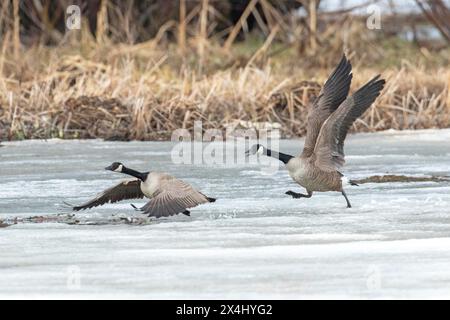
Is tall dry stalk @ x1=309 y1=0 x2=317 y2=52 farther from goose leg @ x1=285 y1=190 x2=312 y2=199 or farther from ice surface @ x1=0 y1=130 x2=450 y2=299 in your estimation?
goose leg @ x1=285 y1=190 x2=312 y2=199

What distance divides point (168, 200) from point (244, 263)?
113 centimetres

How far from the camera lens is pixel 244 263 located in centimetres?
466

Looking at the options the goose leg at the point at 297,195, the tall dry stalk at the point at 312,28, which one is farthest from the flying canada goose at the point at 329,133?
the tall dry stalk at the point at 312,28

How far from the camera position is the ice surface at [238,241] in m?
4.22

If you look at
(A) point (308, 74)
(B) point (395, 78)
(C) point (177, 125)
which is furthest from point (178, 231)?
(A) point (308, 74)

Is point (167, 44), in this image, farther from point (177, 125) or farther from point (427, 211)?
point (427, 211)

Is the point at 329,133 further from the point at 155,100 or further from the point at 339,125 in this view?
the point at 155,100

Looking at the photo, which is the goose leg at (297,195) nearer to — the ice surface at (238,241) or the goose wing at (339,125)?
the ice surface at (238,241)

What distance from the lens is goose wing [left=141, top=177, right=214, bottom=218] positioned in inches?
221

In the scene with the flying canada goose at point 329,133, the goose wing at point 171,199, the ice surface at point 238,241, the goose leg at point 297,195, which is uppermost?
the flying canada goose at point 329,133

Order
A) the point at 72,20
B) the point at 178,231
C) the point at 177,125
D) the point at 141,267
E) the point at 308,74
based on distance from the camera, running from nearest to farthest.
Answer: the point at 141,267 → the point at 178,231 → the point at 177,125 → the point at 308,74 → the point at 72,20

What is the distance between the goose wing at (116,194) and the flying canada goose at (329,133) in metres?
0.71

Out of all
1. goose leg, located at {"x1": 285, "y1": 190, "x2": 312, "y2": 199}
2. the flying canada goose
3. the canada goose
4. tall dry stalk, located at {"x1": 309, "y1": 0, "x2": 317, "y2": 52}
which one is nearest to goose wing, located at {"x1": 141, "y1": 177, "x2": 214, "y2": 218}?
the canada goose

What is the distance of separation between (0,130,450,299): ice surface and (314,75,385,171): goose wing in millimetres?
274
